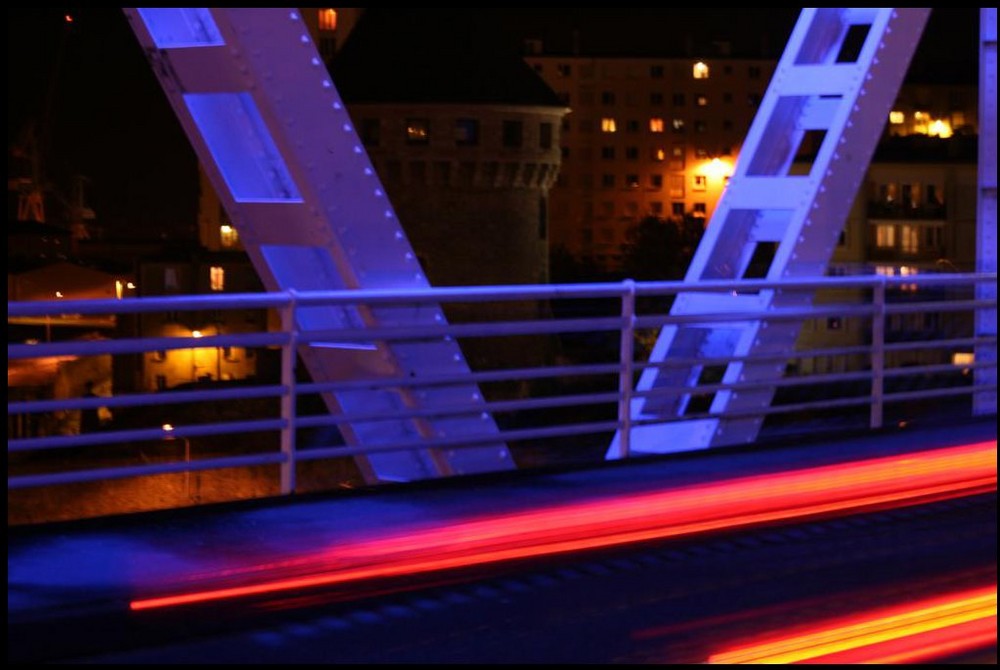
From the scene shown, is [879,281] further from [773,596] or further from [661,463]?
[773,596]

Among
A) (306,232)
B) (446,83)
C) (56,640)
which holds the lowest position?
(56,640)

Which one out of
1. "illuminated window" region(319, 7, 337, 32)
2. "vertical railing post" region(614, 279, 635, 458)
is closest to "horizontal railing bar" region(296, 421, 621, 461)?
"vertical railing post" region(614, 279, 635, 458)

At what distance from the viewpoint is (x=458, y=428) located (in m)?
9.84

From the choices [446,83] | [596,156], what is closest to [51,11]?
[446,83]

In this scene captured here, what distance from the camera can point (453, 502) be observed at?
907cm

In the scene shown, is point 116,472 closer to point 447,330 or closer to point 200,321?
point 447,330

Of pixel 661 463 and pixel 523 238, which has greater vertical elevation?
pixel 523 238

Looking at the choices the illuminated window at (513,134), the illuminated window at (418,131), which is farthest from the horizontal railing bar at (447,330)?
A: the illuminated window at (513,134)

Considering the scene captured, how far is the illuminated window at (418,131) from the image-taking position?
71375mm

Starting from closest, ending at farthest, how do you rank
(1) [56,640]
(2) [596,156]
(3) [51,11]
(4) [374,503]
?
(1) [56,640]
(4) [374,503]
(3) [51,11]
(2) [596,156]

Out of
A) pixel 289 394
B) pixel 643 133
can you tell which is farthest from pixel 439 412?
pixel 643 133

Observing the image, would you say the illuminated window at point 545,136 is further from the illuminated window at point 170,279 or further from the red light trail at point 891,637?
the red light trail at point 891,637

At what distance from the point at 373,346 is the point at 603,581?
259cm

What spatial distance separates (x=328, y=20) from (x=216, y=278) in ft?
92.0
